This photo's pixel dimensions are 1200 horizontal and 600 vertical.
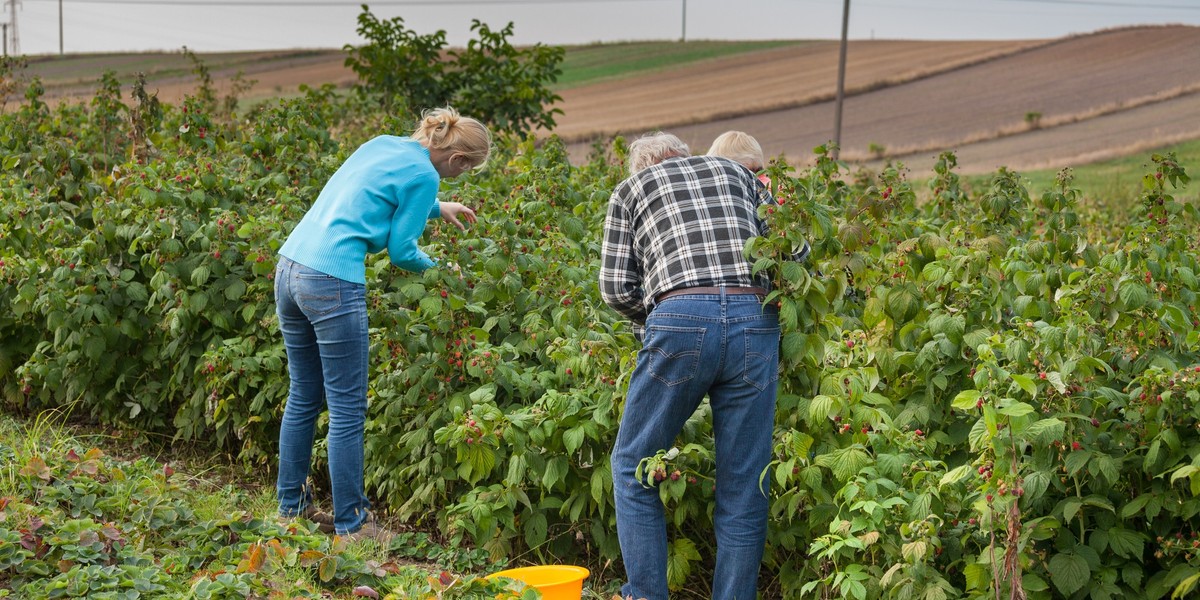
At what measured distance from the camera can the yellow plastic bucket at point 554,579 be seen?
10.7 feet

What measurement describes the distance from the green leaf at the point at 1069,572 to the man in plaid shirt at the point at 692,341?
811 millimetres

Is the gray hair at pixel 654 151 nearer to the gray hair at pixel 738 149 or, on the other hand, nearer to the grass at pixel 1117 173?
the gray hair at pixel 738 149

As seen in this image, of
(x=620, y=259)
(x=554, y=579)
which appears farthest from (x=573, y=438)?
(x=620, y=259)

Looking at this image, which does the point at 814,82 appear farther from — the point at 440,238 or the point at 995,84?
the point at 440,238

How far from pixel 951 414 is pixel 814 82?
68.4ft

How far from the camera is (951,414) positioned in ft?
11.9

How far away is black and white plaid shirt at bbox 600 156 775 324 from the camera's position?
3.27 metres

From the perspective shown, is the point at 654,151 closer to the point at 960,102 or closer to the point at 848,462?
the point at 848,462

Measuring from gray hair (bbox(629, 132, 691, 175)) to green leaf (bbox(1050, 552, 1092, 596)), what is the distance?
60.8 inches

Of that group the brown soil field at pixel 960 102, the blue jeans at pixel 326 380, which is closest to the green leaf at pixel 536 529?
the blue jeans at pixel 326 380

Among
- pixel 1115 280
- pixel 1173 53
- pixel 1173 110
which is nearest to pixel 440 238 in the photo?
pixel 1115 280

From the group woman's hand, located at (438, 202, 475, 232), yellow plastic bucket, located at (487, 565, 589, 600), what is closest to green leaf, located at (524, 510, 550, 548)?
yellow plastic bucket, located at (487, 565, 589, 600)

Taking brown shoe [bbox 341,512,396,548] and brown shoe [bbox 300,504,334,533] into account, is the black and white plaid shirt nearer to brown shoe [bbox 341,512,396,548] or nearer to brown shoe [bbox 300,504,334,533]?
brown shoe [bbox 341,512,396,548]

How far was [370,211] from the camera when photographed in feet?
12.5
